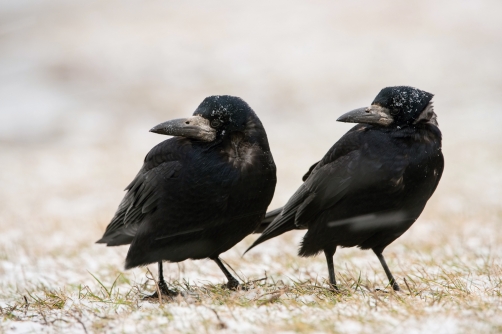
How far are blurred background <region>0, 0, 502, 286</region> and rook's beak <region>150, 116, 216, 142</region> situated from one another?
230 centimetres

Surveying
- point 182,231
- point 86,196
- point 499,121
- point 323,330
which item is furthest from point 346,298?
point 499,121

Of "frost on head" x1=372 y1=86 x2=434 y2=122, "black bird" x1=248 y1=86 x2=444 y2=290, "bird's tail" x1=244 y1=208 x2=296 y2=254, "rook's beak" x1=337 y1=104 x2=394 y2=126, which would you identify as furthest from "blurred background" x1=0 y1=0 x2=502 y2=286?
"frost on head" x1=372 y1=86 x2=434 y2=122

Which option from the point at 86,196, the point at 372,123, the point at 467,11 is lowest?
the point at 86,196

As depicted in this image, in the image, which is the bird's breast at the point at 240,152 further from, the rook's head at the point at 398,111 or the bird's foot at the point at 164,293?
the bird's foot at the point at 164,293

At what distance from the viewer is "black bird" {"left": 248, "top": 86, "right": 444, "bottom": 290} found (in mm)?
4555

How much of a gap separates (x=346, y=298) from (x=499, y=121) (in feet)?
68.9

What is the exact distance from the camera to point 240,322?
3.65 metres

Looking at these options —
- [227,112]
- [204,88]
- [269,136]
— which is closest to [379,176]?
[227,112]

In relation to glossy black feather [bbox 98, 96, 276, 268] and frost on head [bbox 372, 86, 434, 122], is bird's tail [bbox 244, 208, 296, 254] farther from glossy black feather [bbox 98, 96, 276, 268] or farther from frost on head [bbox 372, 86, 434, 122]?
frost on head [bbox 372, 86, 434, 122]

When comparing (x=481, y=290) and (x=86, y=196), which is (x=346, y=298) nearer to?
(x=481, y=290)

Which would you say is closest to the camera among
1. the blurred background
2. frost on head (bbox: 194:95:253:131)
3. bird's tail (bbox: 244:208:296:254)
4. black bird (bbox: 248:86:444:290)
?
black bird (bbox: 248:86:444:290)

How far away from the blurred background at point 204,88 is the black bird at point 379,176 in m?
2.05

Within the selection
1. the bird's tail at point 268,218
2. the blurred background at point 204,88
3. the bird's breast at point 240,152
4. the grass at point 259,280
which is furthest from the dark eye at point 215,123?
the blurred background at point 204,88

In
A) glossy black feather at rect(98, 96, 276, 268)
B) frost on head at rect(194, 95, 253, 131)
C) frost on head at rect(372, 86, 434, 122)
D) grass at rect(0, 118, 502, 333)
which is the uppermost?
frost on head at rect(372, 86, 434, 122)
